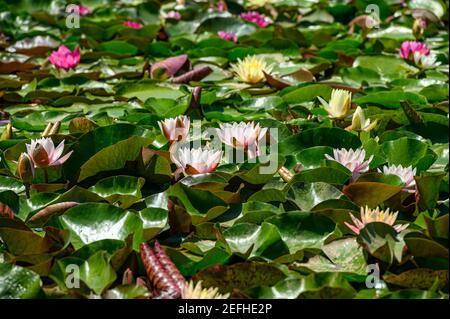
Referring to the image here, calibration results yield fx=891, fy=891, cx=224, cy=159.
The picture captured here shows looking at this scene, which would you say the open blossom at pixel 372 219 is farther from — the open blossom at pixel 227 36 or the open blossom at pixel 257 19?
the open blossom at pixel 257 19

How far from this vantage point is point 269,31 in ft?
17.0

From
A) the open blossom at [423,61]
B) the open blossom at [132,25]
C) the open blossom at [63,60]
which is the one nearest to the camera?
the open blossom at [63,60]

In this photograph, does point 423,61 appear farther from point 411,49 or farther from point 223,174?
point 223,174

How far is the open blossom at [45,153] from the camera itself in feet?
8.50

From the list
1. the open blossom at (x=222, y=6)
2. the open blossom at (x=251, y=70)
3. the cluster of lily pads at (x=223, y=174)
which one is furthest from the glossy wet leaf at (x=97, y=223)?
the open blossom at (x=222, y=6)

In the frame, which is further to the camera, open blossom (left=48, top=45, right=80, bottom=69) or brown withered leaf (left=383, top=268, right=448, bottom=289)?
open blossom (left=48, top=45, right=80, bottom=69)

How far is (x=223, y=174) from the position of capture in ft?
8.66

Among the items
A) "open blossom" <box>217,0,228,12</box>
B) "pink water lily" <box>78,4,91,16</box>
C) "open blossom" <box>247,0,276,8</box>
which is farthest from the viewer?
"open blossom" <box>247,0,276,8</box>

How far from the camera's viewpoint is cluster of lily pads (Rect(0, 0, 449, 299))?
6.74 ft

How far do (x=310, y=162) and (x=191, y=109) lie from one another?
32.7 inches

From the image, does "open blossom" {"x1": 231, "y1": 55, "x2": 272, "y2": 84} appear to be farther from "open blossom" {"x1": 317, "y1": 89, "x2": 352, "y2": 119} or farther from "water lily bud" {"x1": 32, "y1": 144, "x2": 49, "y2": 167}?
"water lily bud" {"x1": 32, "y1": 144, "x2": 49, "y2": 167}

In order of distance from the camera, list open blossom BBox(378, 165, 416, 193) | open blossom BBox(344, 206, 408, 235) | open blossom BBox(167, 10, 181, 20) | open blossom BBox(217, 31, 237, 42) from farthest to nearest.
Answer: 1. open blossom BBox(167, 10, 181, 20)
2. open blossom BBox(217, 31, 237, 42)
3. open blossom BBox(378, 165, 416, 193)
4. open blossom BBox(344, 206, 408, 235)

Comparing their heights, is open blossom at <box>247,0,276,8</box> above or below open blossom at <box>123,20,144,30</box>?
below

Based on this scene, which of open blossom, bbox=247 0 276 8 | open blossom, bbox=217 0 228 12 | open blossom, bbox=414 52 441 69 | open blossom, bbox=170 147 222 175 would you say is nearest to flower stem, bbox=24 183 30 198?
open blossom, bbox=170 147 222 175
